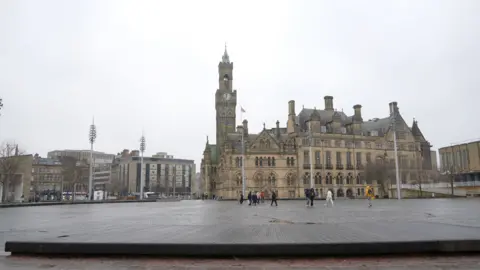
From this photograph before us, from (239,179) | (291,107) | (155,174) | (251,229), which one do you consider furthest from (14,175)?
(155,174)

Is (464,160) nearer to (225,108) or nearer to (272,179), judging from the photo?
(272,179)

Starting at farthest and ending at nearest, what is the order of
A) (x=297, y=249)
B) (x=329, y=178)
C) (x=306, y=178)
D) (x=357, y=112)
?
(x=357, y=112) < (x=329, y=178) < (x=306, y=178) < (x=297, y=249)

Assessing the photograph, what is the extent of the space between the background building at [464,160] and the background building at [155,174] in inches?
3842

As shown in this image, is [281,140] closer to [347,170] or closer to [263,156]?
[263,156]

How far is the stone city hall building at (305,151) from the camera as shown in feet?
276

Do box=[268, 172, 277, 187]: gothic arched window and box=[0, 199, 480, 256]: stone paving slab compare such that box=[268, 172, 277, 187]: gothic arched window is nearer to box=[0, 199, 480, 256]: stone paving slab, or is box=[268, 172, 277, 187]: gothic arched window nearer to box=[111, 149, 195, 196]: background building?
box=[0, 199, 480, 256]: stone paving slab

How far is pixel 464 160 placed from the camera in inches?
3654

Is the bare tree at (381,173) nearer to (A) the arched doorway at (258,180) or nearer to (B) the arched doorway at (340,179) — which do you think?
(B) the arched doorway at (340,179)

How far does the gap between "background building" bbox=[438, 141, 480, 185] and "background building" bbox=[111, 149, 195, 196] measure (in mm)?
97589

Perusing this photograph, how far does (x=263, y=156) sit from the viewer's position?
84625mm

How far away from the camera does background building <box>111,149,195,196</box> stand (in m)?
162

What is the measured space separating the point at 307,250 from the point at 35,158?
480 ft

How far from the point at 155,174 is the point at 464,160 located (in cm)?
12213

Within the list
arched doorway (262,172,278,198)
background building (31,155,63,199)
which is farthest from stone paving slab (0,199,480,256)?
background building (31,155,63,199)
